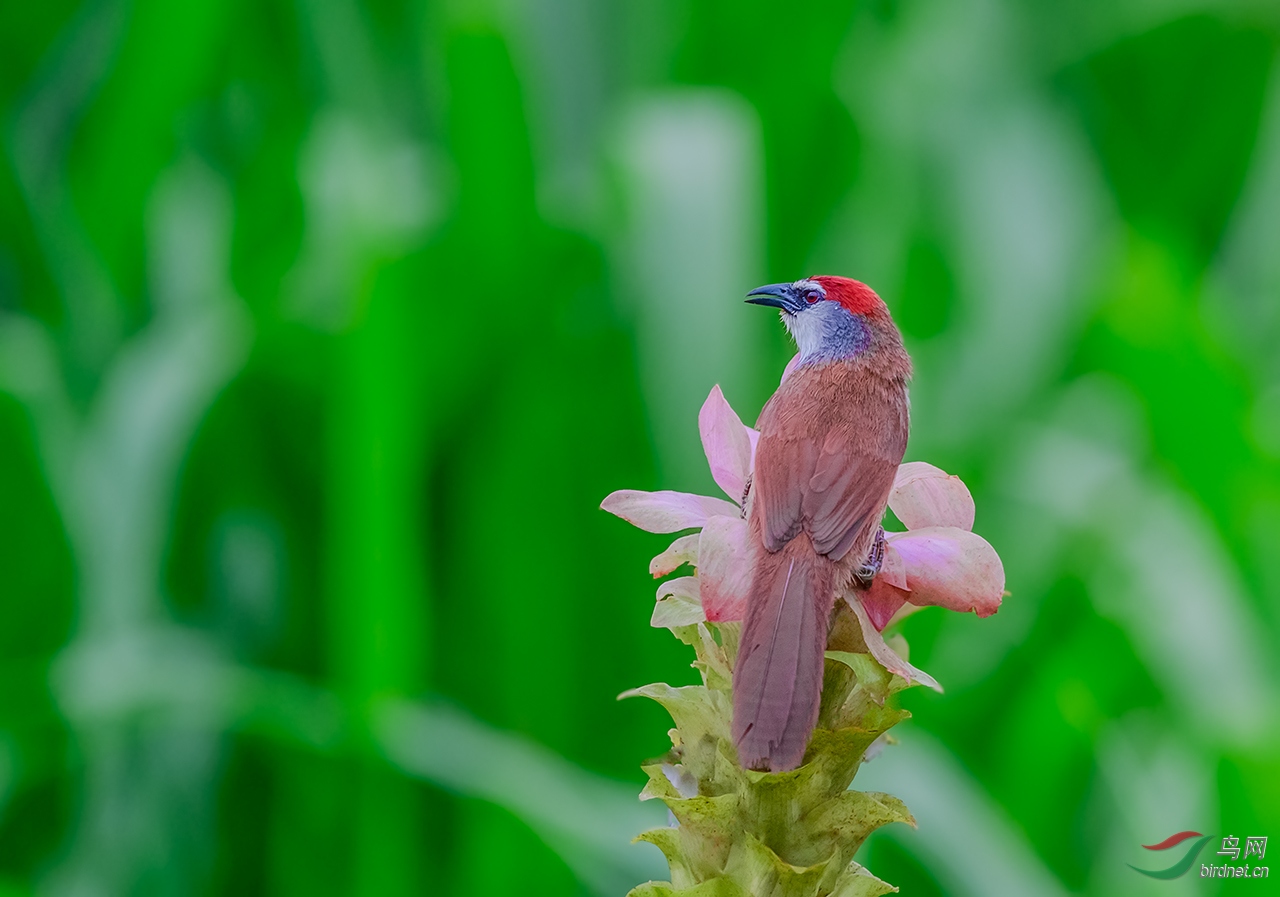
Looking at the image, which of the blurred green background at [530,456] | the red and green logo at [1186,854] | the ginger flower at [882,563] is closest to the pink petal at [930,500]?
the ginger flower at [882,563]

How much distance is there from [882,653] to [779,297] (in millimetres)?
238

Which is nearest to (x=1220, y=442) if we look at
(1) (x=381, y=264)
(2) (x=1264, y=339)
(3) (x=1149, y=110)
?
→ (2) (x=1264, y=339)

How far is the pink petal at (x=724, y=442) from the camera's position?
396 millimetres

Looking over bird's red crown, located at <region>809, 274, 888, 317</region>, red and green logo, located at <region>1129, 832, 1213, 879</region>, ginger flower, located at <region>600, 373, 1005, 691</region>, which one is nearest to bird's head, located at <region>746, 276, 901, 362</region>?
bird's red crown, located at <region>809, 274, 888, 317</region>

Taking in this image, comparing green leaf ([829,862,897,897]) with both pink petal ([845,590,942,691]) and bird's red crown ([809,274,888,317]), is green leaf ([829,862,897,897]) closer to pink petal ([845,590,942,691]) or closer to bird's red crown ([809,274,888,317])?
pink petal ([845,590,942,691])

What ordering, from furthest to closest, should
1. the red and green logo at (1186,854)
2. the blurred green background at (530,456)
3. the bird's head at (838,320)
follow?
the blurred green background at (530,456), the red and green logo at (1186,854), the bird's head at (838,320)

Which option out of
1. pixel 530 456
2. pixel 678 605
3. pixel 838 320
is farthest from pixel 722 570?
pixel 530 456

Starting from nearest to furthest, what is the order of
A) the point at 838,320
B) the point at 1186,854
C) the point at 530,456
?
the point at 838,320 < the point at 1186,854 < the point at 530,456

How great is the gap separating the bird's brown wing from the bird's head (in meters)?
0.07

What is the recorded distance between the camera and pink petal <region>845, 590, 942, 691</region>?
13.3 inches

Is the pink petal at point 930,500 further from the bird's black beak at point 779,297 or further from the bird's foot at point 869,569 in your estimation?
the bird's black beak at point 779,297

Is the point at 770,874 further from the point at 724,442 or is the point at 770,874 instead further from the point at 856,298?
the point at 856,298

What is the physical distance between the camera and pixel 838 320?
526 mm

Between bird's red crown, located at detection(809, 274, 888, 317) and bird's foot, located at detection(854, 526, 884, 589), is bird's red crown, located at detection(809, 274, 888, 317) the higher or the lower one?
the higher one
